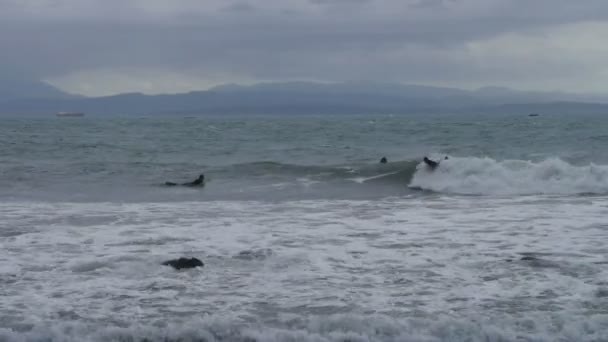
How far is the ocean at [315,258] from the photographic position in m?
6.79

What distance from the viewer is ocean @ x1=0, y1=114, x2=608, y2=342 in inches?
267

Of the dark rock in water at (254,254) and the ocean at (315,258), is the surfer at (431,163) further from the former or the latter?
the dark rock in water at (254,254)

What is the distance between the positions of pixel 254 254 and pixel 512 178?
12.7m

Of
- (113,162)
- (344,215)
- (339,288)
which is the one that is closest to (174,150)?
(113,162)

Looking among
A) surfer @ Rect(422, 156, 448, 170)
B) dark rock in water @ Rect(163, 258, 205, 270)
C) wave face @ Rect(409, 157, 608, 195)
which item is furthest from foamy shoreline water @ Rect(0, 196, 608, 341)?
surfer @ Rect(422, 156, 448, 170)

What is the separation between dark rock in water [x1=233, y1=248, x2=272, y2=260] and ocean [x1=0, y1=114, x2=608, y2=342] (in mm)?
64

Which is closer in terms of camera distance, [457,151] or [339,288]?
[339,288]

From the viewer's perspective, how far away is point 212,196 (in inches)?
755

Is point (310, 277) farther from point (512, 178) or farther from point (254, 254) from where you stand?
point (512, 178)

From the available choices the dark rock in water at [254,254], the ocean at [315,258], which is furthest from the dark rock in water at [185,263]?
the dark rock in water at [254,254]

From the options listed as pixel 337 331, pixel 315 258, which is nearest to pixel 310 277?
pixel 315 258

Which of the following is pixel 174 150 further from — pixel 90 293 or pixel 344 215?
pixel 90 293

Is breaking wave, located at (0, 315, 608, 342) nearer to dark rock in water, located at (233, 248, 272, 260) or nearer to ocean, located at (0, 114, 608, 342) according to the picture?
ocean, located at (0, 114, 608, 342)

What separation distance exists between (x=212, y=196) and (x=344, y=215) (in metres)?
5.62
